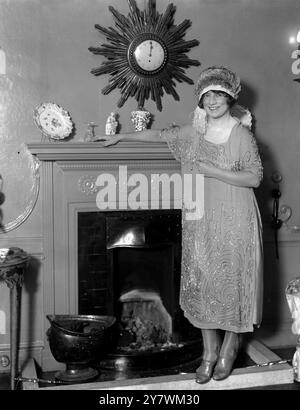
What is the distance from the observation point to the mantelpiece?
11.2ft

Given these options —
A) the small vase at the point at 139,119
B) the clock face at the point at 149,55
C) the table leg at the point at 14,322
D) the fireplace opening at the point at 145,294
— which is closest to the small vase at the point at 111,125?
the small vase at the point at 139,119

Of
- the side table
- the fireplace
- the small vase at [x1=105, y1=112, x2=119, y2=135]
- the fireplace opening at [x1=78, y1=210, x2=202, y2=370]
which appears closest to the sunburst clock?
the small vase at [x1=105, y1=112, x2=119, y2=135]

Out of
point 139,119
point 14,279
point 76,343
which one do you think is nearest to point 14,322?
point 14,279

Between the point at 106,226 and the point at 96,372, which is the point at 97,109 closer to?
the point at 106,226

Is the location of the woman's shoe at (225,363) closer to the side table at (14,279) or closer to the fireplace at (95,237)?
the fireplace at (95,237)

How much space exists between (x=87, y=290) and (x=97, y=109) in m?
1.15

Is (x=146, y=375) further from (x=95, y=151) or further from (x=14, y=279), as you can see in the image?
(x=95, y=151)

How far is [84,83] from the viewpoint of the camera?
11.7 ft

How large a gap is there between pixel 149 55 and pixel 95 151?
779 mm

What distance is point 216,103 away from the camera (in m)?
2.83

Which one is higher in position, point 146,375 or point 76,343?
point 76,343

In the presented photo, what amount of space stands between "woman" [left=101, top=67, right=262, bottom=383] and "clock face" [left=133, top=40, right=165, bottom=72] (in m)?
0.86

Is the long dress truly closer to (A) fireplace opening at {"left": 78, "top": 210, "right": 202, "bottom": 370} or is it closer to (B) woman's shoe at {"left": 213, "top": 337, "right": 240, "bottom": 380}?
(B) woman's shoe at {"left": 213, "top": 337, "right": 240, "bottom": 380}

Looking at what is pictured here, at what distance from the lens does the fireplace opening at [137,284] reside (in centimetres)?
352
